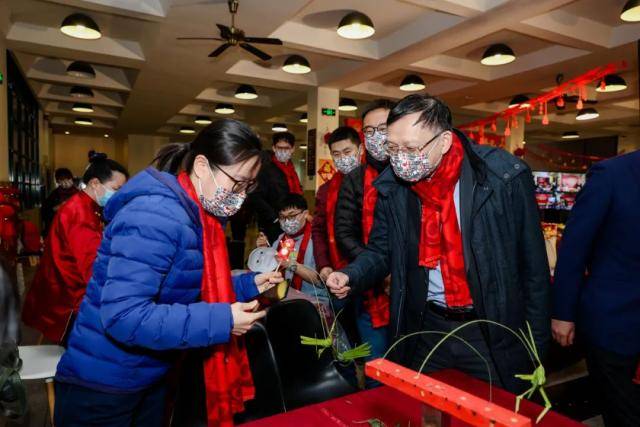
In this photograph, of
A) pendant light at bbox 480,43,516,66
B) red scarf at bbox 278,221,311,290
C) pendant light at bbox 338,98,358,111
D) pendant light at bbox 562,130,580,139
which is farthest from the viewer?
pendant light at bbox 562,130,580,139

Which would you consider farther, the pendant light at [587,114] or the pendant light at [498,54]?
the pendant light at [587,114]

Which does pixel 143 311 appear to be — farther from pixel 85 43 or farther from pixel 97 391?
pixel 85 43

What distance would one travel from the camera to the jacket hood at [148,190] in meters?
1.27

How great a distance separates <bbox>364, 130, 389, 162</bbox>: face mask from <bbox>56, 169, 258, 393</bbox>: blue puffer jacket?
126 cm

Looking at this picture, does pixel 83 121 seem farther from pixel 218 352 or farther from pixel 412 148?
pixel 412 148

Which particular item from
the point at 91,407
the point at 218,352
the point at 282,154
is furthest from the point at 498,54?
the point at 91,407

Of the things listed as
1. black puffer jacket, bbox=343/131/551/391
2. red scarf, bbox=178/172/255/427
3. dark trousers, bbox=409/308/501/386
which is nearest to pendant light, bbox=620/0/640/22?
black puffer jacket, bbox=343/131/551/391

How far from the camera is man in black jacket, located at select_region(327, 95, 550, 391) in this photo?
64.7 inches

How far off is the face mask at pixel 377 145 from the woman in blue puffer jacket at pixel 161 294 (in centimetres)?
103

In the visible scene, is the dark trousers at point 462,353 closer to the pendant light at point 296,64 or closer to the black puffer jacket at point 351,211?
the black puffer jacket at point 351,211

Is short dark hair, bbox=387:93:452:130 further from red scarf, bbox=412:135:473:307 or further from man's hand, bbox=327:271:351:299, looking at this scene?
man's hand, bbox=327:271:351:299

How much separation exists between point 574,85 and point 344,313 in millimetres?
4410

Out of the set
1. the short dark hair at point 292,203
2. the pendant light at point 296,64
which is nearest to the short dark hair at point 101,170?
the short dark hair at point 292,203

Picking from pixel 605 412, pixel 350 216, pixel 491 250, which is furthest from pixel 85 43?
pixel 605 412
